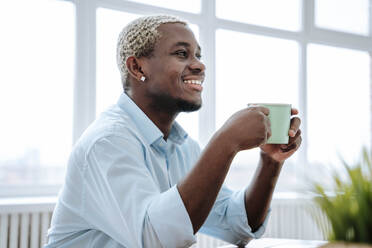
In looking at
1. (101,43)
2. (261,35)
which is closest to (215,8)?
(261,35)

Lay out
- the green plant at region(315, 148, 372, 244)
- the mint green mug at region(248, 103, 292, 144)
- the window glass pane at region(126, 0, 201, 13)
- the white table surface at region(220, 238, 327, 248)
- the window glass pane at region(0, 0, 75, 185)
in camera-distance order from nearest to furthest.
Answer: the green plant at region(315, 148, 372, 244)
the mint green mug at region(248, 103, 292, 144)
the white table surface at region(220, 238, 327, 248)
the window glass pane at region(0, 0, 75, 185)
the window glass pane at region(126, 0, 201, 13)

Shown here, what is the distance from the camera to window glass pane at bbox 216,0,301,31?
3014mm

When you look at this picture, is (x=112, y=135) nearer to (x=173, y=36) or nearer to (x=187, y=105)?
(x=187, y=105)

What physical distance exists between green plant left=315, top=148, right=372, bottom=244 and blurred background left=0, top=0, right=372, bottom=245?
164 cm

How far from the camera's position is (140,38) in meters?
1.28

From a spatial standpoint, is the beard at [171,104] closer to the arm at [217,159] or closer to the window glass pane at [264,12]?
the arm at [217,159]

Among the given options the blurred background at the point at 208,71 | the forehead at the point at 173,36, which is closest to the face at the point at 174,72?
the forehead at the point at 173,36

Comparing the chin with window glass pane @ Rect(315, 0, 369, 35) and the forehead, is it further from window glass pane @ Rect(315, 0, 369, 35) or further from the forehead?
window glass pane @ Rect(315, 0, 369, 35)

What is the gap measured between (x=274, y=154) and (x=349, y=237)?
821mm

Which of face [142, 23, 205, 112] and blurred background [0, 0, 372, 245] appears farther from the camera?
blurred background [0, 0, 372, 245]

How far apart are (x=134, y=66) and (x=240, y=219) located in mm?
592

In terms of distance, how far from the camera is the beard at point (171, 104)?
1.24 meters

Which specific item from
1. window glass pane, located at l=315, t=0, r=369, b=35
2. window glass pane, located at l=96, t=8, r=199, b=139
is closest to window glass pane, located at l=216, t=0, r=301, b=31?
window glass pane, located at l=315, t=0, r=369, b=35

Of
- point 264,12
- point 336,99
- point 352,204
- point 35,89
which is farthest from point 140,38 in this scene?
point 336,99
